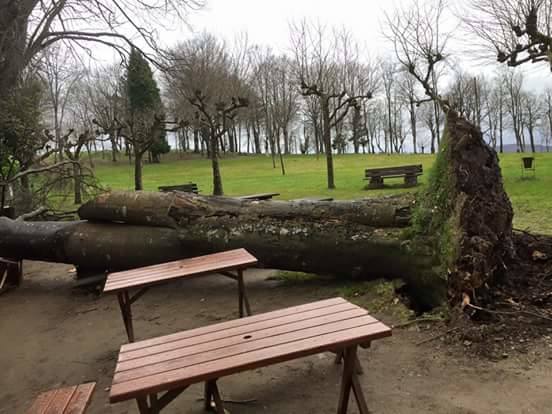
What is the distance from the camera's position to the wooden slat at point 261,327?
8.57 feet

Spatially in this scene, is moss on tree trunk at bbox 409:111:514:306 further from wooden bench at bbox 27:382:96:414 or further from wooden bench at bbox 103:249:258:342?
wooden bench at bbox 27:382:96:414

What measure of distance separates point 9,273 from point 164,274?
421cm

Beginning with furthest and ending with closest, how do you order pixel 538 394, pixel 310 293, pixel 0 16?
pixel 0 16
pixel 310 293
pixel 538 394

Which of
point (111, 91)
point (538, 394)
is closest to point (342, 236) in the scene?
point (538, 394)

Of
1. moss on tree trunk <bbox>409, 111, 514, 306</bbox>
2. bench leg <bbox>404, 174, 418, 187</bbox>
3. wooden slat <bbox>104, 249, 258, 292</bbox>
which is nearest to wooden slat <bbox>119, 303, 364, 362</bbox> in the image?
wooden slat <bbox>104, 249, 258, 292</bbox>

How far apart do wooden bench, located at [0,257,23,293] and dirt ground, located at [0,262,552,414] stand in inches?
36.7

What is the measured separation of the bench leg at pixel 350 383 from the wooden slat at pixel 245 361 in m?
0.12

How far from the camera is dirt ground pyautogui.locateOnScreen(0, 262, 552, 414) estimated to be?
3195 mm

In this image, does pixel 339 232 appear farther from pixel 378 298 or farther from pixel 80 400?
pixel 80 400

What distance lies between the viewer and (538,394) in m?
→ 3.11

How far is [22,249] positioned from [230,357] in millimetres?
5702

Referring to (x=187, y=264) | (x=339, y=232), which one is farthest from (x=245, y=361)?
(x=339, y=232)

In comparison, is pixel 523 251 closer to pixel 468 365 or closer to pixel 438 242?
pixel 438 242

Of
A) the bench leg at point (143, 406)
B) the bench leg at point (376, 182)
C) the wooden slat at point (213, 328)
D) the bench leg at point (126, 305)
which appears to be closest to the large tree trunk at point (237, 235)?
the bench leg at point (126, 305)
